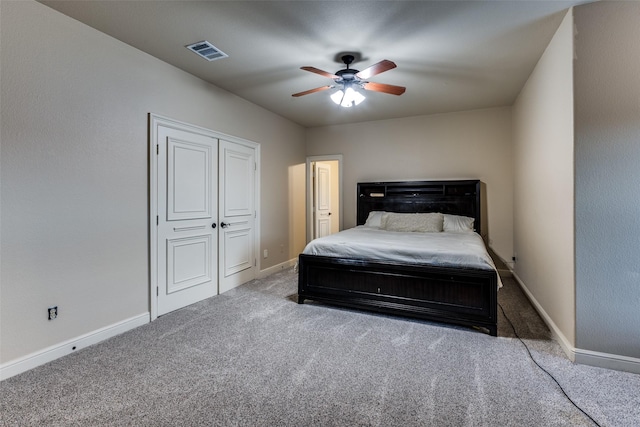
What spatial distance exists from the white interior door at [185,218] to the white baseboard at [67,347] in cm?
30

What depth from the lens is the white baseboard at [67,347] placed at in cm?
206

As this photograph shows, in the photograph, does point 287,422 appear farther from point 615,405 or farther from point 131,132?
point 131,132

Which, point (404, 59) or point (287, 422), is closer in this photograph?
point (287, 422)

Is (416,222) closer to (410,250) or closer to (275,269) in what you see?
(410,250)

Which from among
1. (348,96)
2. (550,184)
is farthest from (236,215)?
(550,184)

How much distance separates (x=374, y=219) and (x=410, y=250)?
196 centimetres

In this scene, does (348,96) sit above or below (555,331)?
above

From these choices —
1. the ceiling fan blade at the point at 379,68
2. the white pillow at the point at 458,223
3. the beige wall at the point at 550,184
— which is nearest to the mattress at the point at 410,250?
the beige wall at the point at 550,184

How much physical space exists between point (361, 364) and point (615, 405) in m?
1.47

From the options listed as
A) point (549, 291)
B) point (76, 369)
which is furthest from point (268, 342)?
point (549, 291)

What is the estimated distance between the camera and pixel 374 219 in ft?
16.3

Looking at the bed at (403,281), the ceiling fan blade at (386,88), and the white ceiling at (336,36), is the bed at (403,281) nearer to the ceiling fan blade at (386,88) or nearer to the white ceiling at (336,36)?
the ceiling fan blade at (386,88)

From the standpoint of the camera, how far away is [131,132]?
2.82 meters

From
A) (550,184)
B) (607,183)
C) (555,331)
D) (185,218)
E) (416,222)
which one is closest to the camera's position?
(607,183)
